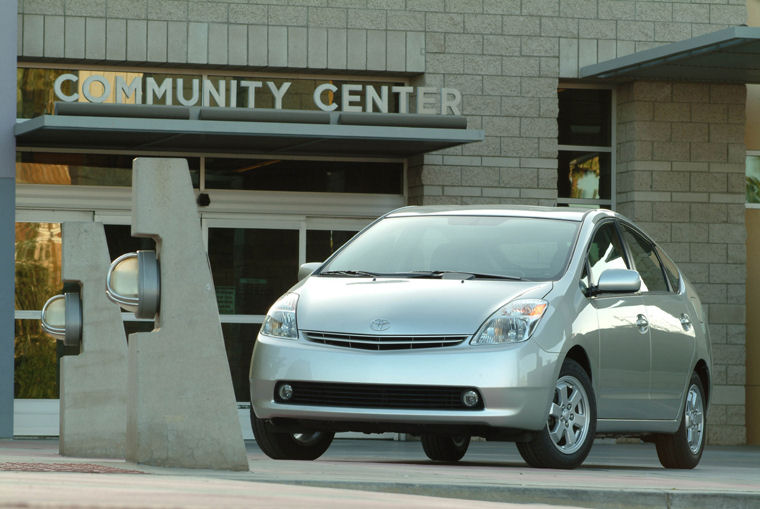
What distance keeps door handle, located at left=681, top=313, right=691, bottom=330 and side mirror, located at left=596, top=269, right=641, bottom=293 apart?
123 centimetres

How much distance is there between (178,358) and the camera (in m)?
7.43

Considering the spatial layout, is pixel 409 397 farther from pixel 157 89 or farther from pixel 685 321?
pixel 157 89

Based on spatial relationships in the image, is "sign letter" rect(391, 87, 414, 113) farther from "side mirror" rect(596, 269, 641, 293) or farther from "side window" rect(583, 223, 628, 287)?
"side mirror" rect(596, 269, 641, 293)

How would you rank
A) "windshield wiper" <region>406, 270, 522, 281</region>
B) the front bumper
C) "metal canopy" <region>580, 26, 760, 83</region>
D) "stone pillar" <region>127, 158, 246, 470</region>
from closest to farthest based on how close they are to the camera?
"stone pillar" <region>127, 158, 246, 470</region> < the front bumper < "windshield wiper" <region>406, 270, 522, 281</region> < "metal canopy" <region>580, 26, 760, 83</region>

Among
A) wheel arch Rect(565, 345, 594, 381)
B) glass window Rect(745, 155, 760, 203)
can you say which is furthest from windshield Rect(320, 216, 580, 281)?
glass window Rect(745, 155, 760, 203)

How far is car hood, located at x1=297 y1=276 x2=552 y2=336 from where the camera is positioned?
28.0 ft

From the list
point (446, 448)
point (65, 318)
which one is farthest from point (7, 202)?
point (446, 448)

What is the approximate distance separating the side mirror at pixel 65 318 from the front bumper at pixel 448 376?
2.23 metres

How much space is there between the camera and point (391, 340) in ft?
28.0

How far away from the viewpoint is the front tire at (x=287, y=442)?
9125 mm

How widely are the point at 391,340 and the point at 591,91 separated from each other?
9360mm

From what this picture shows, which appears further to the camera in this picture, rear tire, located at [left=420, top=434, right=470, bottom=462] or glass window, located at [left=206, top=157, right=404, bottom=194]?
glass window, located at [left=206, top=157, right=404, bottom=194]

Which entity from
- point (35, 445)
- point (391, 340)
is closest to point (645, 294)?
point (391, 340)

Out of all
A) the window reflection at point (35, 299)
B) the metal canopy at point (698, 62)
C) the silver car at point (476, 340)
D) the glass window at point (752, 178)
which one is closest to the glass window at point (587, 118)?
the metal canopy at point (698, 62)
